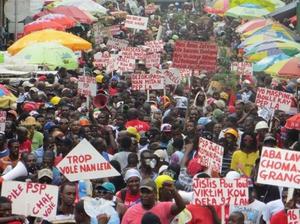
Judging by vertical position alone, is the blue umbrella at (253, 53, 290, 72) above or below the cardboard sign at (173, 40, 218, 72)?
below

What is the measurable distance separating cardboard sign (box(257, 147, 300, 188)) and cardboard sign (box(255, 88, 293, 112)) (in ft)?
27.3

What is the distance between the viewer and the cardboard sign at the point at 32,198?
487 inches

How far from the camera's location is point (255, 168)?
14.7m

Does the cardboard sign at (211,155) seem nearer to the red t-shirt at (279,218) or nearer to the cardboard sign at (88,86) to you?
the red t-shirt at (279,218)

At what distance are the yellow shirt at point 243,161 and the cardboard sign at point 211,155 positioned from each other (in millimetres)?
746

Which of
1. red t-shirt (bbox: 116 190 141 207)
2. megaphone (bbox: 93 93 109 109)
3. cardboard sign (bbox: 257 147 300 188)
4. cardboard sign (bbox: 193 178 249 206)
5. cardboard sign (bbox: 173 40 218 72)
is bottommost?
megaphone (bbox: 93 93 109 109)

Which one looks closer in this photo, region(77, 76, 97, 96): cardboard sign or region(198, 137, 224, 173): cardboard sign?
region(198, 137, 224, 173): cardboard sign

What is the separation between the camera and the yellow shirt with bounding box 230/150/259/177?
15.4 m

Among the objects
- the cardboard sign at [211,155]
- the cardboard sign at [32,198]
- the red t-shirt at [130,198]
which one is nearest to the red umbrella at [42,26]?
the cardboard sign at [211,155]

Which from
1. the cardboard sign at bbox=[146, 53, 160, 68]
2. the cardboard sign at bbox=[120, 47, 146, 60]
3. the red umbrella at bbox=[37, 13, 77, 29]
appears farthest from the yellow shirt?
the red umbrella at bbox=[37, 13, 77, 29]

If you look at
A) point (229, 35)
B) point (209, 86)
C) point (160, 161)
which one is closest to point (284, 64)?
point (209, 86)

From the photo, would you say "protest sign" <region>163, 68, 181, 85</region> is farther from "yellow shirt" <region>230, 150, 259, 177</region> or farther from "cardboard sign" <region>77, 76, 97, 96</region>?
"yellow shirt" <region>230, 150, 259, 177</region>

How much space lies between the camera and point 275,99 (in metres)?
20.7

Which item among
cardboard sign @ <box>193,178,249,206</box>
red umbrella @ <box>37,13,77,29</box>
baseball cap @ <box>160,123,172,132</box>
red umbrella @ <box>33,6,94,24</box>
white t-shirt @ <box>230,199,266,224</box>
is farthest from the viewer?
red umbrella @ <box>33,6,94,24</box>
